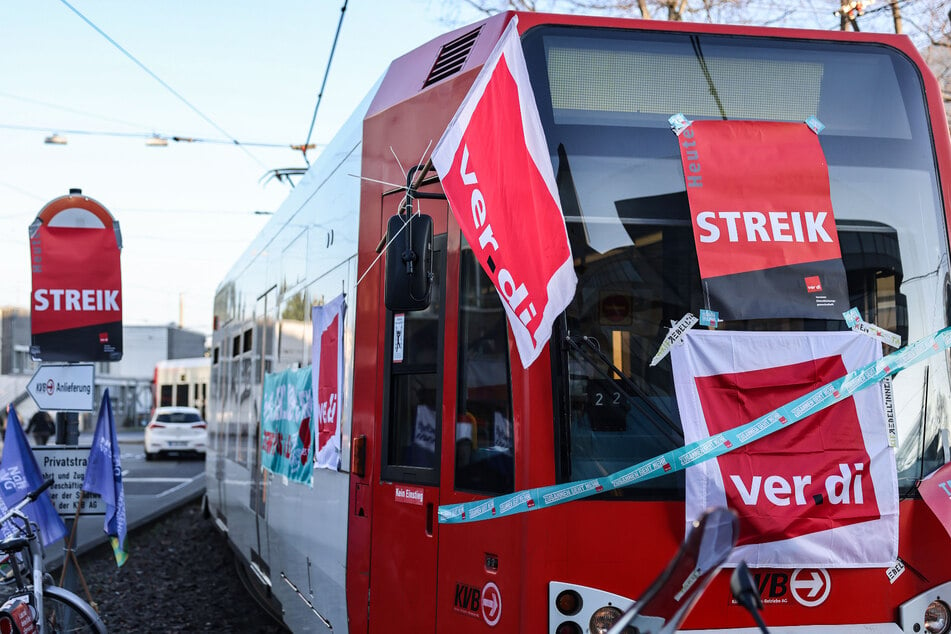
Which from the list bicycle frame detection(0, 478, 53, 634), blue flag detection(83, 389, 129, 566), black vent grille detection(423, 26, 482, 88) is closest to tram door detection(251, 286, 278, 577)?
blue flag detection(83, 389, 129, 566)

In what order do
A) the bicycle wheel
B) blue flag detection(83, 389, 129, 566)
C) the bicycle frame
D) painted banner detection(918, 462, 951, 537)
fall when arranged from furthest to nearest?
1. blue flag detection(83, 389, 129, 566)
2. the bicycle wheel
3. the bicycle frame
4. painted banner detection(918, 462, 951, 537)

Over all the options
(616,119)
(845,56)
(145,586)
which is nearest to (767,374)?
(616,119)

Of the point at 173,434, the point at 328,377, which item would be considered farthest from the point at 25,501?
the point at 173,434

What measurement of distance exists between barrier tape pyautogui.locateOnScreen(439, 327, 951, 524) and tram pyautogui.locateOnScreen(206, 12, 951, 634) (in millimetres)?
43

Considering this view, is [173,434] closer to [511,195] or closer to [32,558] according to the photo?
[32,558]

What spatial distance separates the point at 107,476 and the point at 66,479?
0.35 meters

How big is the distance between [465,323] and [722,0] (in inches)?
659

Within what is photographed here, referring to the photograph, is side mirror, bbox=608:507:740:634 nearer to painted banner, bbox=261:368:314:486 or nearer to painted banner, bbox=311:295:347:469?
painted banner, bbox=311:295:347:469

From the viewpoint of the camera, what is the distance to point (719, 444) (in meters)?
3.99

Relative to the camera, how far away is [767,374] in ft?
13.4

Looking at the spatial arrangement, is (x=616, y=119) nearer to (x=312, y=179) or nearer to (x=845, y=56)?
(x=845, y=56)

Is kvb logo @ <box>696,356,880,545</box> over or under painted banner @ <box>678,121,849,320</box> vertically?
under

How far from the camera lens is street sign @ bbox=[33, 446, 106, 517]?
794 centimetres

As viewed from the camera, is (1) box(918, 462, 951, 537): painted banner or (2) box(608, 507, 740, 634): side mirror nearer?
(2) box(608, 507, 740, 634): side mirror
